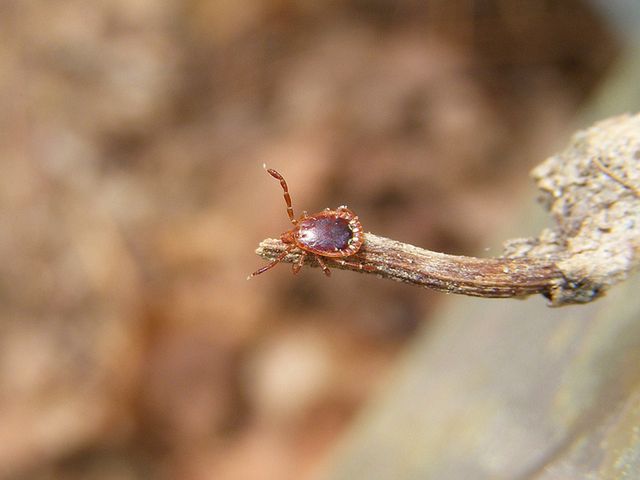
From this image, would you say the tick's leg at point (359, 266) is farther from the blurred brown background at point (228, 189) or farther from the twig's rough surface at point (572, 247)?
the blurred brown background at point (228, 189)

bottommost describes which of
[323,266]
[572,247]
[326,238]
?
[572,247]

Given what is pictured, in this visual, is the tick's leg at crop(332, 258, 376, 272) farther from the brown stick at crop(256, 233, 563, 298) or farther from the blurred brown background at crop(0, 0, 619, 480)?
the blurred brown background at crop(0, 0, 619, 480)

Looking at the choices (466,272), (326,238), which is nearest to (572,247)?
(466,272)

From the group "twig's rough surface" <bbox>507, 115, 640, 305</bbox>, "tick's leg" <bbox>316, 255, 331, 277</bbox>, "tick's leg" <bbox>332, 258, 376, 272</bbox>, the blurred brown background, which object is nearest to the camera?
"twig's rough surface" <bbox>507, 115, 640, 305</bbox>

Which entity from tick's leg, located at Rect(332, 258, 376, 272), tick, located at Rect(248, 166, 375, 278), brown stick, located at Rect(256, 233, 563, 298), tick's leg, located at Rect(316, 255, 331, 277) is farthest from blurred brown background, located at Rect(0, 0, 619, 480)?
brown stick, located at Rect(256, 233, 563, 298)

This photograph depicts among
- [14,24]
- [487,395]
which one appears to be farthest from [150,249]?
[487,395]

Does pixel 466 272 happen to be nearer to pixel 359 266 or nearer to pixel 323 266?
pixel 359 266
